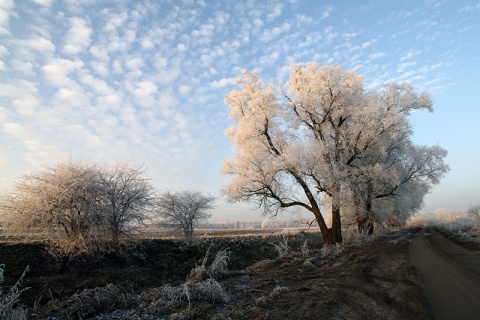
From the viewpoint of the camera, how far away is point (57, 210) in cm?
1812

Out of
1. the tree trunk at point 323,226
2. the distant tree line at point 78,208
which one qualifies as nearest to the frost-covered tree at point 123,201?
the distant tree line at point 78,208

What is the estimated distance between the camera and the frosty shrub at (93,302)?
5480 millimetres

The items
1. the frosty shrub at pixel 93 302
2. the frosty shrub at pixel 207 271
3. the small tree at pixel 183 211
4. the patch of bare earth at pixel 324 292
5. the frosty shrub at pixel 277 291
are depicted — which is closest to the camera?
the frosty shrub at pixel 93 302

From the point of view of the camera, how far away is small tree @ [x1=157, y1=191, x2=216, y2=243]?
3056 centimetres

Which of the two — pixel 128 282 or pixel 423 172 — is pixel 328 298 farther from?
pixel 423 172

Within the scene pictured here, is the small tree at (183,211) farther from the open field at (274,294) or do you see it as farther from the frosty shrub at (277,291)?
the frosty shrub at (277,291)

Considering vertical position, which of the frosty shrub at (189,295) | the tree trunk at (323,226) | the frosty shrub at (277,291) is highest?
the tree trunk at (323,226)

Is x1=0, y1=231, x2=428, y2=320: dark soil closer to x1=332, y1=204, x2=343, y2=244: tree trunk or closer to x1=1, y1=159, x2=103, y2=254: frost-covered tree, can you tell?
x1=1, y1=159, x2=103, y2=254: frost-covered tree

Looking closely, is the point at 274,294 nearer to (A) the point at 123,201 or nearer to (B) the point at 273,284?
(B) the point at 273,284

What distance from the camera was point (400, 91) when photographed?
19891 millimetres

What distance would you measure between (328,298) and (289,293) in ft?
2.75

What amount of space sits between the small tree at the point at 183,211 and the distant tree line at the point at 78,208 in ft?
25.0

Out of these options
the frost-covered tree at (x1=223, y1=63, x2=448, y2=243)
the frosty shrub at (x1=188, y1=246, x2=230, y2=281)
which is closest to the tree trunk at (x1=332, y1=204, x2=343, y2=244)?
the frost-covered tree at (x1=223, y1=63, x2=448, y2=243)

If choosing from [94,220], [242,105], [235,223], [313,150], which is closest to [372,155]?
[313,150]
